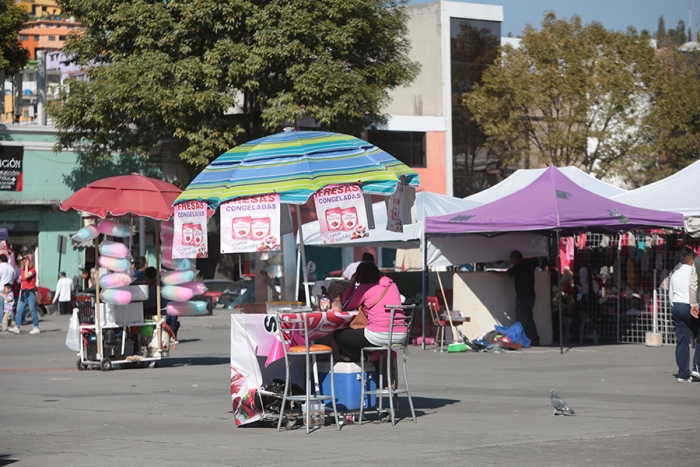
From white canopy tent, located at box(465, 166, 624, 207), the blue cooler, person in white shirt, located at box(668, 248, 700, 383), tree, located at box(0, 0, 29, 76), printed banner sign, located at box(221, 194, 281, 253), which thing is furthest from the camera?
tree, located at box(0, 0, 29, 76)

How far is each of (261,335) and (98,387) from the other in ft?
16.4

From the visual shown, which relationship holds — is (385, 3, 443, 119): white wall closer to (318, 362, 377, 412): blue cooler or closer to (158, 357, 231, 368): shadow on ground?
(158, 357, 231, 368): shadow on ground

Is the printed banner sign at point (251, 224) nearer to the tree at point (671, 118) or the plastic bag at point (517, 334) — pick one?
the plastic bag at point (517, 334)

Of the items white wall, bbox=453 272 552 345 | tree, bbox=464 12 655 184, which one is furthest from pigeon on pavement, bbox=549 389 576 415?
tree, bbox=464 12 655 184

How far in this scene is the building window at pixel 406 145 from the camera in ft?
164

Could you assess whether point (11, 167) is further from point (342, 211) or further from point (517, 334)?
point (342, 211)

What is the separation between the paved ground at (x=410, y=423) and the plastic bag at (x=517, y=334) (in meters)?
2.37

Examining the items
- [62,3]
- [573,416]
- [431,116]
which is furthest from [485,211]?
[431,116]

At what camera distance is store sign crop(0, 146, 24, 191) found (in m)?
39.8

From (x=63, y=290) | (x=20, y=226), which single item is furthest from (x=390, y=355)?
(x=20, y=226)

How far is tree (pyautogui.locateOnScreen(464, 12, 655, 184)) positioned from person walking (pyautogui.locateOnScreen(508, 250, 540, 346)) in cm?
2354

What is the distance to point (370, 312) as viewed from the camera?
10875mm

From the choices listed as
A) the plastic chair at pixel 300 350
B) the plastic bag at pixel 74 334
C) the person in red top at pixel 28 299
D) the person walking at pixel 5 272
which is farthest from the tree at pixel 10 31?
the plastic chair at pixel 300 350

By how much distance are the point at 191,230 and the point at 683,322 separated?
23.2ft
